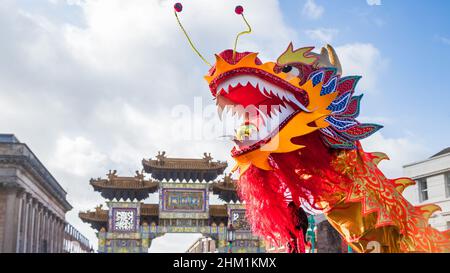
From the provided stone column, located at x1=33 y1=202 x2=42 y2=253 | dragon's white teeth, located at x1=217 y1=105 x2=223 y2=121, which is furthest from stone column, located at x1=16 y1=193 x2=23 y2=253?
dragon's white teeth, located at x1=217 y1=105 x2=223 y2=121

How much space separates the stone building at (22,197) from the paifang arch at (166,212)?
3833 mm

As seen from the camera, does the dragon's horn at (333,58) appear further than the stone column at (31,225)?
No

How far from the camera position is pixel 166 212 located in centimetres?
3400

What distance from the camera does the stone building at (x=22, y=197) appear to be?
33.0m

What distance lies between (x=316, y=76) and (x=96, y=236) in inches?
1156

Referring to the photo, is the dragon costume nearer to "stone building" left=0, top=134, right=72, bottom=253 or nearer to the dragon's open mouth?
the dragon's open mouth

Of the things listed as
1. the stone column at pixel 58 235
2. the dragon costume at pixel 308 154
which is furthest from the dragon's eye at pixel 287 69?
the stone column at pixel 58 235

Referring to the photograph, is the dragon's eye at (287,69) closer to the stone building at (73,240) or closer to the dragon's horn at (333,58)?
the dragon's horn at (333,58)

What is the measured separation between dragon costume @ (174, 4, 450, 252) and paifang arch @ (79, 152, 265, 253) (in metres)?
25.6

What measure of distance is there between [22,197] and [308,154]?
31810 millimetres

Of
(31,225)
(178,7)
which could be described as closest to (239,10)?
(178,7)

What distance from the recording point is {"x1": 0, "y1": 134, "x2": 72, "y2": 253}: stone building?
108 ft
